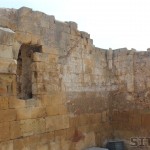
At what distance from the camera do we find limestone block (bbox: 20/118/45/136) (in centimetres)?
576

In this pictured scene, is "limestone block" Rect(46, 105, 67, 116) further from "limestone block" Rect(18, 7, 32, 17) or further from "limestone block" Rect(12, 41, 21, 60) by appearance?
"limestone block" Rect(18, 7, 32, 17)

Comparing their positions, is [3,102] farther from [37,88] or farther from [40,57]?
[40,57]

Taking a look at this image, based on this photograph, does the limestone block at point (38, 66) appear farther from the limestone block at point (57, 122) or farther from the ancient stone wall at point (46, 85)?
the limestone block at point (57, 122)

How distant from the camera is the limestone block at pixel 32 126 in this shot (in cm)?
576

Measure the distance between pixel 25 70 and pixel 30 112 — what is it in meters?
Answer: 1.12

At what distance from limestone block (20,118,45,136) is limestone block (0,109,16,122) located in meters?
0.28

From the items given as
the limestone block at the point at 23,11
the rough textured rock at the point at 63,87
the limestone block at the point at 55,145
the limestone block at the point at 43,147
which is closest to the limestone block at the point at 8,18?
the rough textured rock at the point at 63,87

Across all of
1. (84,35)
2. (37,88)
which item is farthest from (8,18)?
(84,35)

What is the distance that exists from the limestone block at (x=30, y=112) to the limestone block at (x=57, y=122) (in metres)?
0.25

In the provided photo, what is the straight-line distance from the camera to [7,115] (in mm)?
5406

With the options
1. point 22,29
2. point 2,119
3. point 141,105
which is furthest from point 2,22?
point 141,105

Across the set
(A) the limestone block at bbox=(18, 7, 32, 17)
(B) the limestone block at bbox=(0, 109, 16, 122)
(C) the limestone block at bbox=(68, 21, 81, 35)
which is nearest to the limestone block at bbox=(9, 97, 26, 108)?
(B) the limestone block at bbox=(0, 109, 16, 122)

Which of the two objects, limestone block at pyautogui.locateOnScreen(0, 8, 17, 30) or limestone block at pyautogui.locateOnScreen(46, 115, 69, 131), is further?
limestone block at pyautogui.locateOnScreen(46, 115, 69, 131)

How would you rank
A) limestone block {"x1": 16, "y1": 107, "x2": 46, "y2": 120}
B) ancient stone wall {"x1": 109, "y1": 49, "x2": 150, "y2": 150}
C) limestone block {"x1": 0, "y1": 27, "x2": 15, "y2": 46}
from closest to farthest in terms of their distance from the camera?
limestone block {"x1": 0, "y1": 27, "x2": 15, "y2": 46}, limestone block {"x1": 16, "y1": 107, "x2": 46, "y2": 120}, ancient stone wall {"x1": 109, "y1": 49, "x2": 150, "y2": 150}
